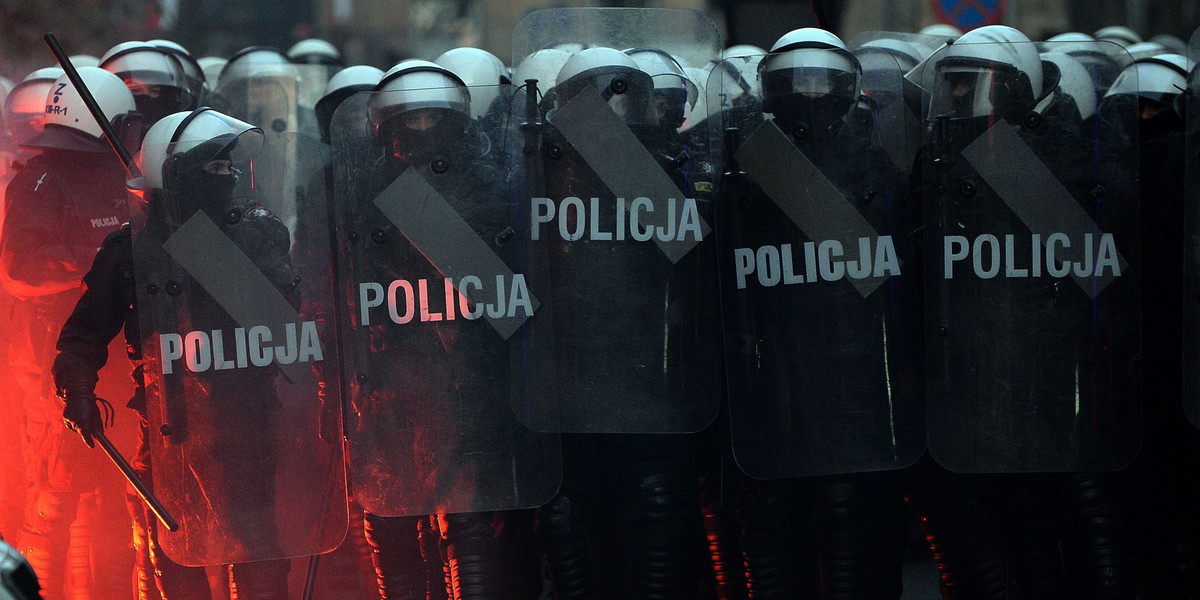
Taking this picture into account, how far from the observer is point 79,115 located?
3.57 metres

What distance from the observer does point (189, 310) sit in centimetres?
280

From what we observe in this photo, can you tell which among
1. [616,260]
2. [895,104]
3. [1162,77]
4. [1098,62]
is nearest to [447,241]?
[616,260]

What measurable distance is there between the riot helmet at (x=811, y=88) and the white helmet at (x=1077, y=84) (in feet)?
1.80

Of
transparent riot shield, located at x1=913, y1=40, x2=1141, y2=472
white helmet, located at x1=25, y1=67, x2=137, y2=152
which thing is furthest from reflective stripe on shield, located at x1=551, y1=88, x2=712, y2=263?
white helmet, located at x1=25, y1=67, x2=137, y2=152

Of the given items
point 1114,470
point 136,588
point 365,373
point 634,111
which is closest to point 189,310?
point 365,373

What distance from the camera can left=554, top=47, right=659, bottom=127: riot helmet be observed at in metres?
2.79

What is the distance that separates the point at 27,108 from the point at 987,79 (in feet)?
11.2

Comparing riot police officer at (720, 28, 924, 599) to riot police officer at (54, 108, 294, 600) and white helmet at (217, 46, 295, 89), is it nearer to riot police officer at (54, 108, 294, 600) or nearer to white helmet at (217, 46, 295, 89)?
riot police officer at (54, 108, 294, 600)

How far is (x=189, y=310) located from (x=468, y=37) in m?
4.73

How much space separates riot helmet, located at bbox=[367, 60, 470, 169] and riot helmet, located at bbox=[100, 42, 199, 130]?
167 cm

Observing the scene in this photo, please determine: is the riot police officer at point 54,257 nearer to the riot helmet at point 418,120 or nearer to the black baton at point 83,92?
the black baton at point 83,92

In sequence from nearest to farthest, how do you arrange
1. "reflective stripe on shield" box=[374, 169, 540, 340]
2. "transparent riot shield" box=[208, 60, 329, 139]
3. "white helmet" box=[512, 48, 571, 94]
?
"reflective stripe on shield" box=[374, 169, 540, 340]
"white helmet" box=[512, 48, 571, 94]
"transparent riot shield" box=[208, 60, 329, 139]

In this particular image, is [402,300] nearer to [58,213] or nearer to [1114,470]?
[58,213]

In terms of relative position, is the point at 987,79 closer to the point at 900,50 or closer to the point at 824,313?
the point at 824,313
